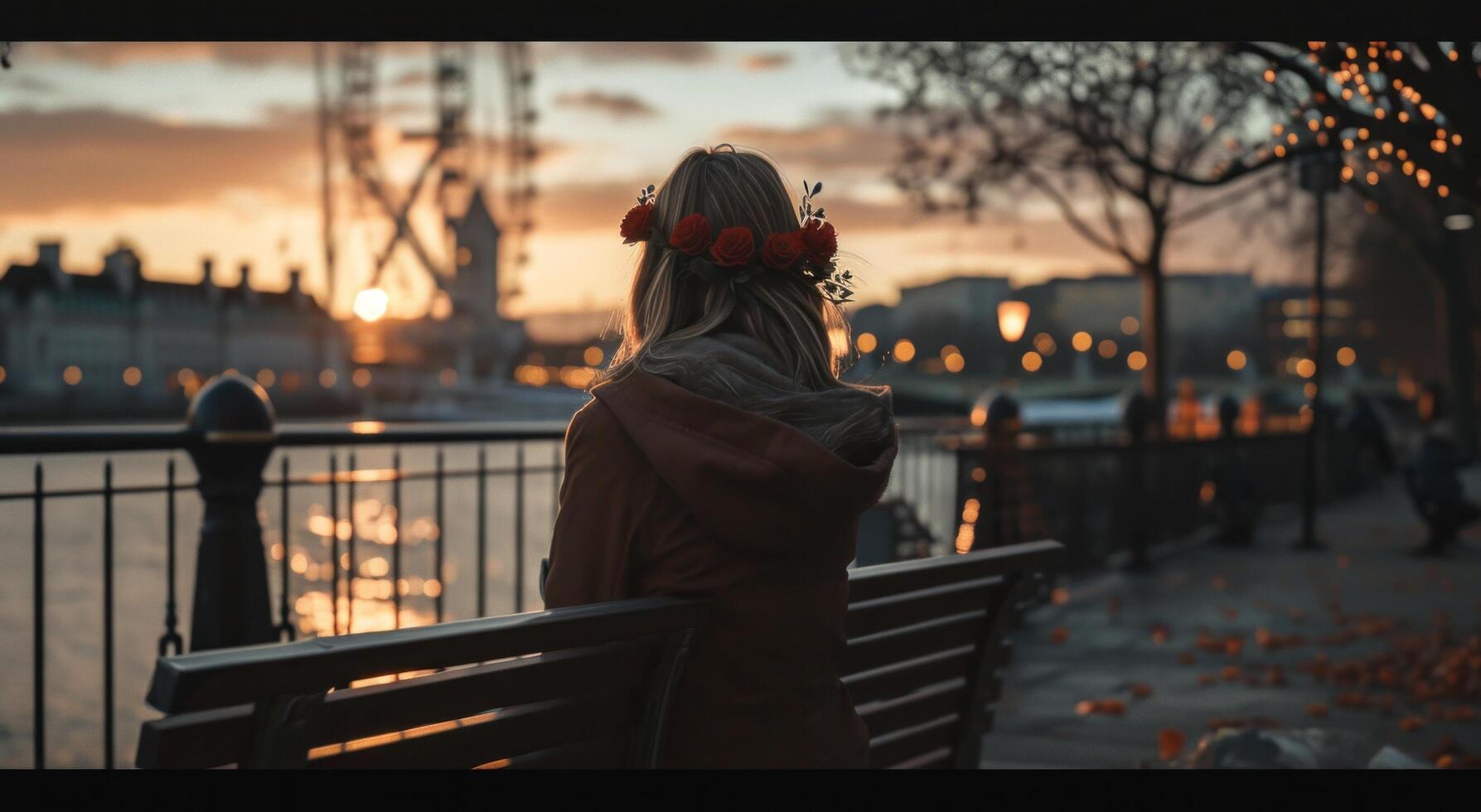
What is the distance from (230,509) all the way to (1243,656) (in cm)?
577

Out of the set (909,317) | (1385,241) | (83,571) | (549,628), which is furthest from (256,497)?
(909,317)

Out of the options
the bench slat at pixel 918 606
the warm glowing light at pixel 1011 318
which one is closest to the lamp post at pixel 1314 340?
the warm glowing light at pixel 1011 318

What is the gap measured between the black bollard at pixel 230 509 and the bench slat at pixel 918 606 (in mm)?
2544

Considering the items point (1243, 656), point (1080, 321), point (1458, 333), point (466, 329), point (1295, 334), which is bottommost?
point (1243, 656)

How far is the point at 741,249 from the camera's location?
2.27m

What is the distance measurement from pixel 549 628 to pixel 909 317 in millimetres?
88108

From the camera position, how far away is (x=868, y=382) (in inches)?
107

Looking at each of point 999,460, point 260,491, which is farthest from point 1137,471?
point 260,491

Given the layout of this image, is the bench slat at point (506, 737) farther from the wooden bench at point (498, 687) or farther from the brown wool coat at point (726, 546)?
the brown wool coat at point (726, 546)

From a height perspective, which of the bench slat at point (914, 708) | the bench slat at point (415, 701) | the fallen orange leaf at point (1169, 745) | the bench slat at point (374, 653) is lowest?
the fallen orange leaf at point (1169, 745)

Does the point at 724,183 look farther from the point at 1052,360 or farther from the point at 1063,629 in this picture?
the point at 1052,360

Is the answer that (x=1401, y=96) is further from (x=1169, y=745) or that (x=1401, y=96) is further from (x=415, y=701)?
(x=415, y=701)

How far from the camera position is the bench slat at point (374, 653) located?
143 cm

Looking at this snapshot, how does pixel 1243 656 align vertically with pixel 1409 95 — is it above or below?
below
